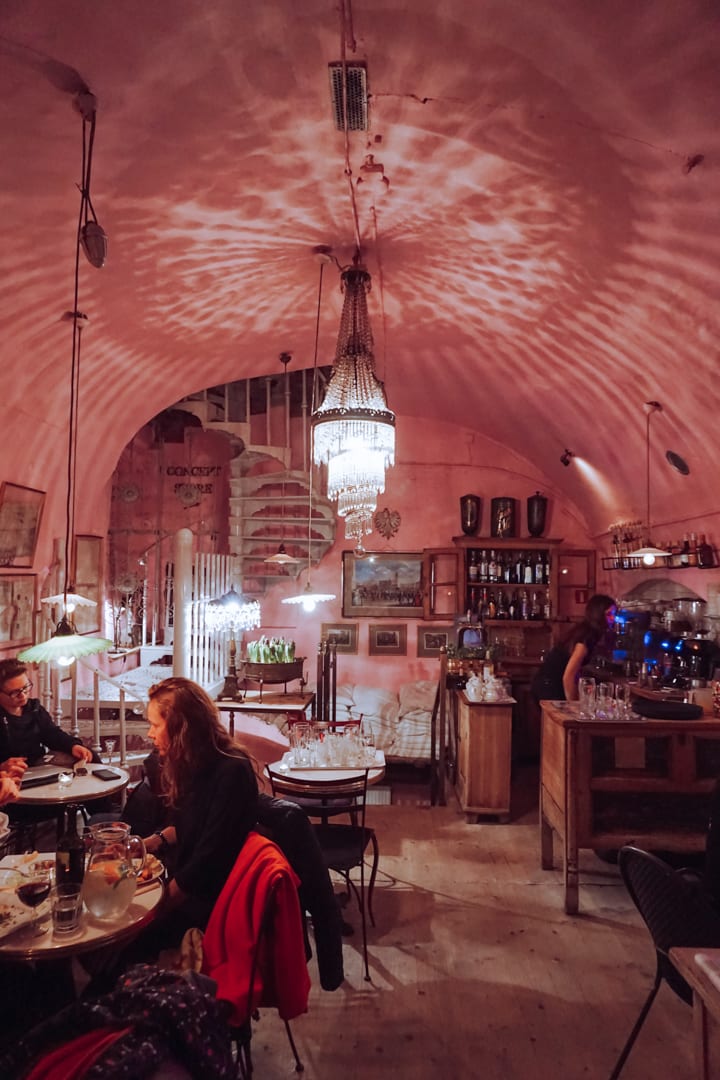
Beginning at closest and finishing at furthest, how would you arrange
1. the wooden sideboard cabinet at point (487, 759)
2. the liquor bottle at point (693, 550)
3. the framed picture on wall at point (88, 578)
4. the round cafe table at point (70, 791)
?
the round cafe table at point (70, 791) → the liquor bottle at point (693, 550) → the wooden sideboard cabinet at point (487, 759) → the framed picture on wall at point (88, 578)

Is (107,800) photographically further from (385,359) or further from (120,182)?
(385,359)

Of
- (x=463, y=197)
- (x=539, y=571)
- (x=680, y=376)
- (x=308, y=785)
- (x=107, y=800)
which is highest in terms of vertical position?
(x=463, y=197)

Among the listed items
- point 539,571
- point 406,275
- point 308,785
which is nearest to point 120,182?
point 406,275

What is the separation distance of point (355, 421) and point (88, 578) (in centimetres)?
398

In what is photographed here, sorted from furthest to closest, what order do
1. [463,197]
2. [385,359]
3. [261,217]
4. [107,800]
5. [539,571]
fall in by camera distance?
1. [539,571]
2. [385,359]
3. [107,800]
4. [261,217]
5. [463,197]

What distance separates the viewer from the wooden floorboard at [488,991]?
2908mm

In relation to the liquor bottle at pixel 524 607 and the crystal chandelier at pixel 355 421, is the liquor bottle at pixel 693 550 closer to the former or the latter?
the crystal chandelier at pixel 355 421

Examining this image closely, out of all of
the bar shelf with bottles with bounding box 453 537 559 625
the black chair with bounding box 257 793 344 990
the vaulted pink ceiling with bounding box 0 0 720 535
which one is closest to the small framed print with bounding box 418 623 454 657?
the bar shelf with bottles with bounding box 453 537 559 625

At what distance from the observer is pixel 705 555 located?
16.8 ft

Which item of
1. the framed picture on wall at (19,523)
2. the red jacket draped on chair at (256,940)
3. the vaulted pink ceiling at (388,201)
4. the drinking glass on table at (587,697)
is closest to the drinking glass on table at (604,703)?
the drinking glass on table at (587,697)

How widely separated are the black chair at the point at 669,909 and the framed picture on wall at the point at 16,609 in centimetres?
419

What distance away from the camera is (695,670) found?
5371 millimetres

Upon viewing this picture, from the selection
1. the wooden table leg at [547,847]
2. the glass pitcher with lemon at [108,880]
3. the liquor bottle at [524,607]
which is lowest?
the wooden table leg at [547,847]

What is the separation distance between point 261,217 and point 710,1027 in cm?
397
